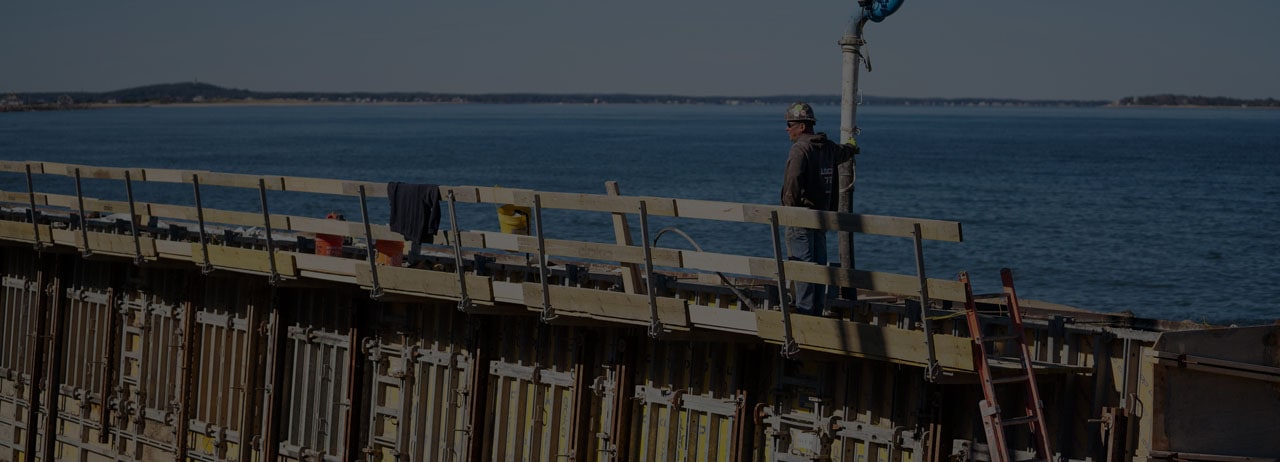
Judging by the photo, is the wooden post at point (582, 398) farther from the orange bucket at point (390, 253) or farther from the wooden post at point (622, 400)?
the orange bucket at point (390, 253)

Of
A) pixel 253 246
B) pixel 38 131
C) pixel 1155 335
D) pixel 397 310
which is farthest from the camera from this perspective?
pixel 38 131

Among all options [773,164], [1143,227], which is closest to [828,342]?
[1143,227]

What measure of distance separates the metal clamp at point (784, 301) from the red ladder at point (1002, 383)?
54.6 inches

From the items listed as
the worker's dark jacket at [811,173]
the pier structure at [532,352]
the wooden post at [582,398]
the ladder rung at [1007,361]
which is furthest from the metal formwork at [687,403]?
the ladder rung at [1007,361]

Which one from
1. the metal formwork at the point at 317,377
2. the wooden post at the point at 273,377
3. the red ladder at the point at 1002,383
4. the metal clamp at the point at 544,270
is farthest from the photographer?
the wooden post at the point at 273,377

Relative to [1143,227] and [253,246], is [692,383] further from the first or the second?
[1143,227]

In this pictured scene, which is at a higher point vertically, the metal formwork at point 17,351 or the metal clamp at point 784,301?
the metal clamp at point 784,301

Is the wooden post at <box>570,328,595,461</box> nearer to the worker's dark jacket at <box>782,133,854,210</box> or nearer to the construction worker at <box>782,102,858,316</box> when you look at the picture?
the construction worker at <box>782,102,858,316</box>

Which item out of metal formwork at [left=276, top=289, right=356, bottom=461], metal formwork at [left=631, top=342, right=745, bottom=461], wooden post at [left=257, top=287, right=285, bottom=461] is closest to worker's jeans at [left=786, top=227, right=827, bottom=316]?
metal formwork at [left=631, top=342, right=745, bottom=461]

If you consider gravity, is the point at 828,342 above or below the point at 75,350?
above

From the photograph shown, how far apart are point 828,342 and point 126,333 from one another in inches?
436

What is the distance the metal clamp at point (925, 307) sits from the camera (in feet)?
35.6

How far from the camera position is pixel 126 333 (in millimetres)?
19578

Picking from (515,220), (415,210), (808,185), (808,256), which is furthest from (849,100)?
(415,210)
